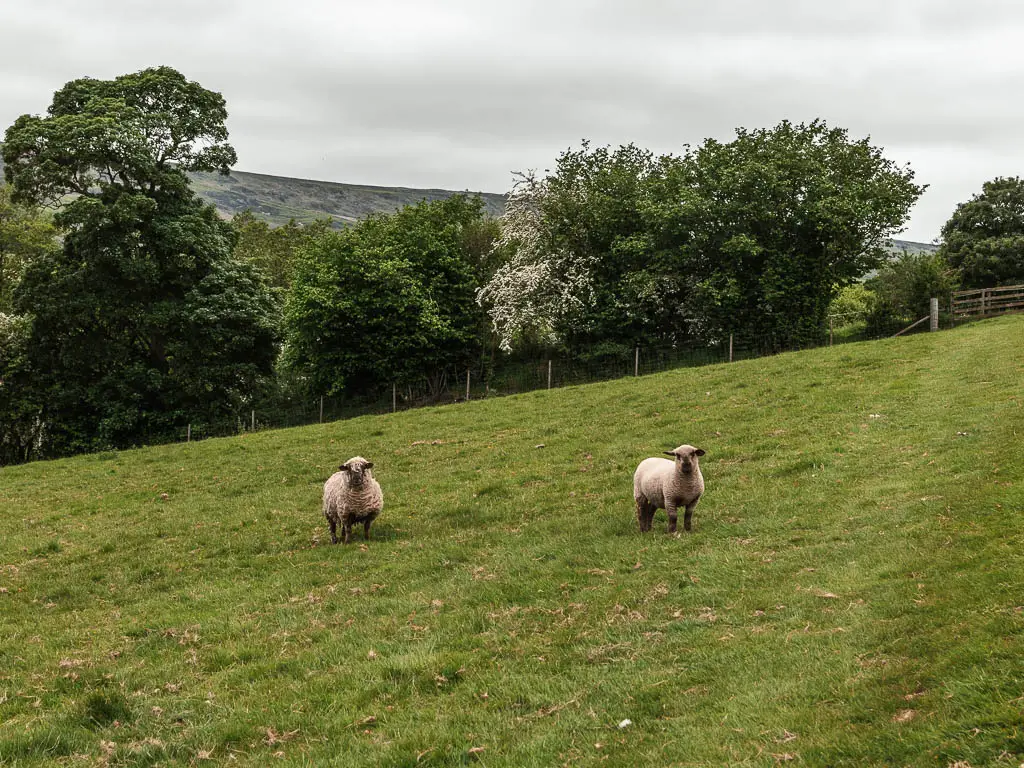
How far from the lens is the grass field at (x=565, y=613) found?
6.68m

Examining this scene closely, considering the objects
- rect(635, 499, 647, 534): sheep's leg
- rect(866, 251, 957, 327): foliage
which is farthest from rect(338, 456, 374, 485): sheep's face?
rect(866, 251, 957, 327): foliage

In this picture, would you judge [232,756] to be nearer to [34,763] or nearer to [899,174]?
[34,763]

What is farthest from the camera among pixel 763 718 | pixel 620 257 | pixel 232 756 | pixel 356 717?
pixel 620 257

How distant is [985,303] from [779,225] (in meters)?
14.2

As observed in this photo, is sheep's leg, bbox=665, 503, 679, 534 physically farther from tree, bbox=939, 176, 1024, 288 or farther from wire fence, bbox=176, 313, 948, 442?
tree, bbox=939, 176, 1024, 288

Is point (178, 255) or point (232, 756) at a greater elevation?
point (178, 255)

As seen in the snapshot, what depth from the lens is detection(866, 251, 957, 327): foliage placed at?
43.3m

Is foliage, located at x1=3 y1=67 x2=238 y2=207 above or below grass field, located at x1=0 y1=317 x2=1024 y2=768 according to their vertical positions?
above

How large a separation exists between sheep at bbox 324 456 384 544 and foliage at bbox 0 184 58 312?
146 feet

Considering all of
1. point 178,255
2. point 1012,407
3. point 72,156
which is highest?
point 72,156

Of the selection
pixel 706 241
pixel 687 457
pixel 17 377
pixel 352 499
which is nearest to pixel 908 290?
pixel 706 241

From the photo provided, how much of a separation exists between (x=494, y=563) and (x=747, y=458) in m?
9.22

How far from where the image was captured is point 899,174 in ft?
147

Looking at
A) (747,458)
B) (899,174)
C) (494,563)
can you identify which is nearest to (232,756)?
(494,563)
